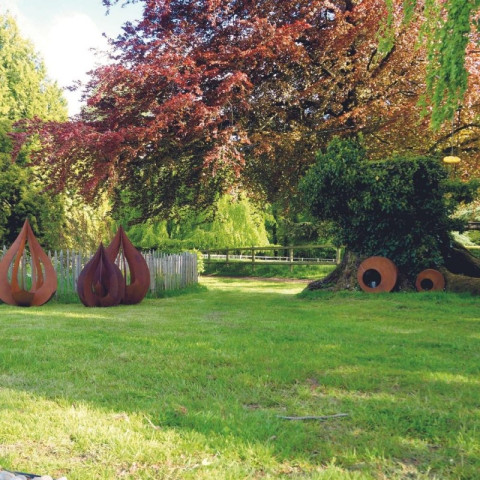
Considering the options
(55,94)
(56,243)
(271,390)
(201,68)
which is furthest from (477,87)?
(55,94)

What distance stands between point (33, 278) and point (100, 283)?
1859 mm

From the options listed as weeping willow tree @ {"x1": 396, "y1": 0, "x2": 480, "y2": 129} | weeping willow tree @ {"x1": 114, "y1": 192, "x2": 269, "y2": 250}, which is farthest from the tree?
weeping willow tree @ {"x1": 114, "y1": 192, "x2": 269, "y2": 250}

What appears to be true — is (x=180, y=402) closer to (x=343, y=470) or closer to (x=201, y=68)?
(x=343, y=470)

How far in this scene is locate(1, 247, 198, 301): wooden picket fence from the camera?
1225 centimetres

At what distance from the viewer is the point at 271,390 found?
411cm

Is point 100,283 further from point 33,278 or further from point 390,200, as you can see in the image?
point 390,200

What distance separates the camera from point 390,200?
39.2ft

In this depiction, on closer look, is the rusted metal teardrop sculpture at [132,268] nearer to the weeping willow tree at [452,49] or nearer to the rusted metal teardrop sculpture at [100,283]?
the rusted metal teardrop sculpture at [100,283]

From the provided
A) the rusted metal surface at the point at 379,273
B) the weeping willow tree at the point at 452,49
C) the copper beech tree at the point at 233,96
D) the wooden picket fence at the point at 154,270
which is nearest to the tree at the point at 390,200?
the rusted metal surface at the point at 379,273

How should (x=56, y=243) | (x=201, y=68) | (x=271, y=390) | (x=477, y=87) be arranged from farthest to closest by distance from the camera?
(x=56, y=243), (x=477, y=87), (x=201, y=68), (x=271, y=390)

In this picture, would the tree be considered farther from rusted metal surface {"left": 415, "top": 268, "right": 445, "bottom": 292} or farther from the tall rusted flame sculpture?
the tall rusted flame sculpture

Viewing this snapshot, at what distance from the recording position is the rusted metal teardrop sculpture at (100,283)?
10898mm

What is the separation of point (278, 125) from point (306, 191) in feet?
7.39

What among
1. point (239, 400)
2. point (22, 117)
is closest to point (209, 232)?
point (22, 117)
